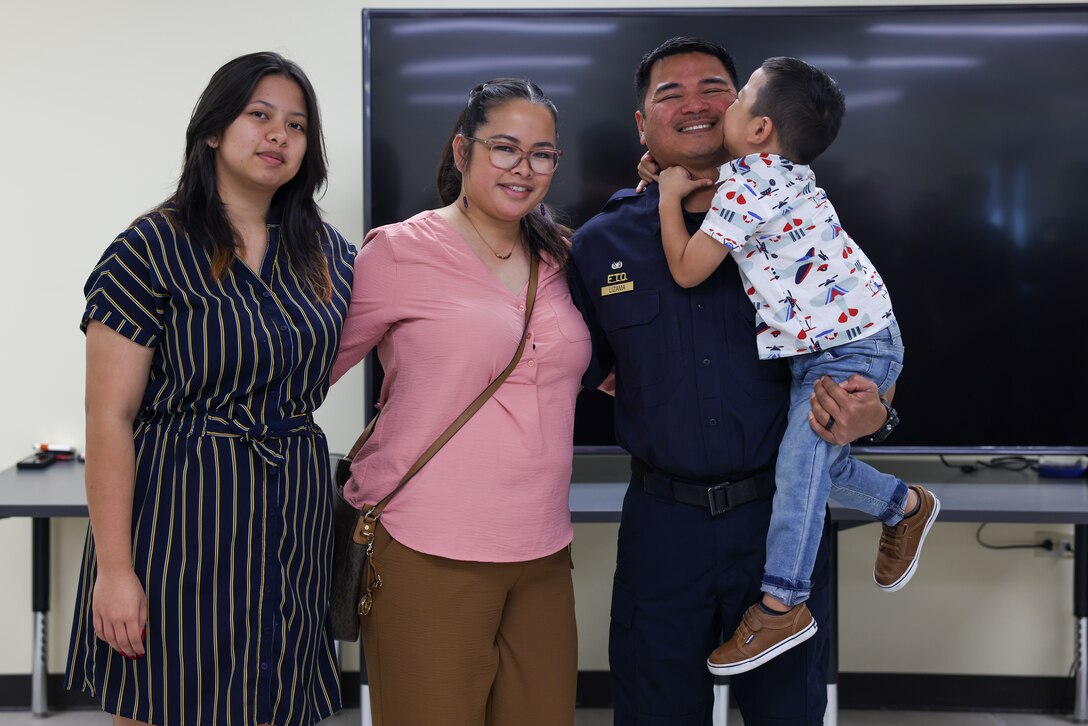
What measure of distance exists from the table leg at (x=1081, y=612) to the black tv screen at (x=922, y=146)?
430 mm

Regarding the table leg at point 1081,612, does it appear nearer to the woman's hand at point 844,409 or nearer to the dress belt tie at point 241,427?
the woman's hand at point 844,409

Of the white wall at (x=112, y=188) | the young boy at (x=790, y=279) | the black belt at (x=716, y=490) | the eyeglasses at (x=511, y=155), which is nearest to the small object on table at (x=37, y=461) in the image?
the white wall at (x=112, y=188)

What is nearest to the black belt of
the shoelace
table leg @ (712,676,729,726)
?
the shoelace

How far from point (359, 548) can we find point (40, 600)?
191 centimetres

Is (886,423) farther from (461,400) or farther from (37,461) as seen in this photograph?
(37,461)

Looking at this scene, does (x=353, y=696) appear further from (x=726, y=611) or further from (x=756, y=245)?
(x=756, y=245)

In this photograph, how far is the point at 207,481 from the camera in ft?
5.13

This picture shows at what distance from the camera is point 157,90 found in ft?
10.1

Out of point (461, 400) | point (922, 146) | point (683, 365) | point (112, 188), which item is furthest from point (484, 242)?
point (112, 188)

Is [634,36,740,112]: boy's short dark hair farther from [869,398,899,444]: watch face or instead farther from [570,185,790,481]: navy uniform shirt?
[869,398,899,444]: watch face

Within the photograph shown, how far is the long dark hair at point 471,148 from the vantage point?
1780 mm

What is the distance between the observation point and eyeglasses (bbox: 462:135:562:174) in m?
1.75

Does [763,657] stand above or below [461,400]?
below

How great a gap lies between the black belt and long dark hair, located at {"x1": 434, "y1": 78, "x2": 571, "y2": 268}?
0.47 metres
